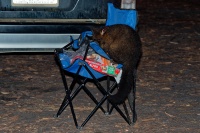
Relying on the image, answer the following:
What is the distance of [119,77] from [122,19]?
0.67 metres

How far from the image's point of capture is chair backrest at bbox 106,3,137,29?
5.43 metres

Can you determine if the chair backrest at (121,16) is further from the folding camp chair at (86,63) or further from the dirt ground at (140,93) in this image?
the dirt ground at (140,93)

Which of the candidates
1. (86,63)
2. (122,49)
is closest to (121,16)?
(122,49)

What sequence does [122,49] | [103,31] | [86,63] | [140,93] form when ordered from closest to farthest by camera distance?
[86,63] → [122,49] → [103,31] → [140,93]

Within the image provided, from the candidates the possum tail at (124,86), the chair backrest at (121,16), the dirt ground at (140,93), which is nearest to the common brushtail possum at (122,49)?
the possum tail at (124,86)

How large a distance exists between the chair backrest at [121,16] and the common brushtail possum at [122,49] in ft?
0.62

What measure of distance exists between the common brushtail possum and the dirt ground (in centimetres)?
46

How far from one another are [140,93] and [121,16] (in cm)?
113

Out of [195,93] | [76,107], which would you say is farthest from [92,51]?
[195,93]

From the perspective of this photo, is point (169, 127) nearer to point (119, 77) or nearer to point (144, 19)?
point (119, 77)

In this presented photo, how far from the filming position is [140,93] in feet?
20.9

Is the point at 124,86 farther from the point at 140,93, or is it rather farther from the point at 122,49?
the point at 140,93

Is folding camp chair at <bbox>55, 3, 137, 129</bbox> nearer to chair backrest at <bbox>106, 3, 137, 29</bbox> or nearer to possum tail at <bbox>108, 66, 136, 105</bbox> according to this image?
chair backrest at <bbox>106, 3, 137, 29</bbox>

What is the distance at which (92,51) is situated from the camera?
5.36 meters
